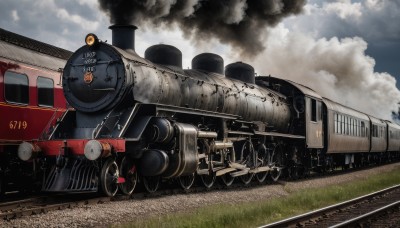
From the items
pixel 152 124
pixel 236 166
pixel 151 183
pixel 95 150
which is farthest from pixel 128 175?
pixel 236 166

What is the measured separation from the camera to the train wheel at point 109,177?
9.40m

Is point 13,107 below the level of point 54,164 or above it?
above

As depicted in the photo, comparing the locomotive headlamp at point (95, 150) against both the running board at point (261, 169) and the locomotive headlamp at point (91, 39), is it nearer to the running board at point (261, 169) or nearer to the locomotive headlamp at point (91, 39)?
the locomotive headlamp at point (91, 39)

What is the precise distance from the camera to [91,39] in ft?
35.7

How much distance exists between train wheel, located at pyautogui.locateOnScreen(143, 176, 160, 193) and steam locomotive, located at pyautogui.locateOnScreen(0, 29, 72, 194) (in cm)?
233

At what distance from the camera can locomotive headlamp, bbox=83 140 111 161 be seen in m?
9.07

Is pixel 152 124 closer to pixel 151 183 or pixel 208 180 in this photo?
pixel 151 183

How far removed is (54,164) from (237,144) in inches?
244

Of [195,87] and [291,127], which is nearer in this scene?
[195,87]

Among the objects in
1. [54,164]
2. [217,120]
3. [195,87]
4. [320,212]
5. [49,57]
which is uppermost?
[49,57]

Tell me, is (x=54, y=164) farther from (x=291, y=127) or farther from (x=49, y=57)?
(x=291, y=127)

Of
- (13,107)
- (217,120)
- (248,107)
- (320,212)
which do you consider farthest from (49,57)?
(320,212)

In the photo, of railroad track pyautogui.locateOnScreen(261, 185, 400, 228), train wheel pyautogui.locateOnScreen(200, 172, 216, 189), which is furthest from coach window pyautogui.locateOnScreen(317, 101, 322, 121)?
railroad track pyautogui.locateOnScreen(261, 185, 400, 228)

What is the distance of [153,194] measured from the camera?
34.7 feet
